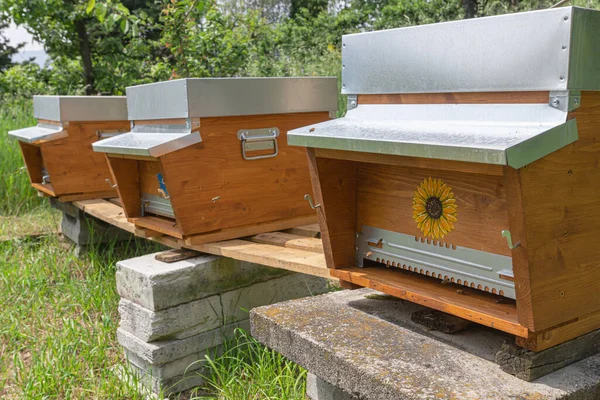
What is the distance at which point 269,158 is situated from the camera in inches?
110

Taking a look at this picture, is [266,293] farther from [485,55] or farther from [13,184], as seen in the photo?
[13,184]

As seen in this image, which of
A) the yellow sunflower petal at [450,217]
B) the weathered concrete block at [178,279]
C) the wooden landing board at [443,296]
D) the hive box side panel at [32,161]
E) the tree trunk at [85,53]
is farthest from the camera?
the tree trunk at [85,53]

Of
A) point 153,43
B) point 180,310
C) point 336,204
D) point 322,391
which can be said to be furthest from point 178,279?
point 153,43

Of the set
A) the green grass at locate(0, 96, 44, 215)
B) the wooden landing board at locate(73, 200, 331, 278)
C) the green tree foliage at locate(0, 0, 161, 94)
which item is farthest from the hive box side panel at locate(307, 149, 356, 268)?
the green tree foliage at locate(0, 0, 161, 94)

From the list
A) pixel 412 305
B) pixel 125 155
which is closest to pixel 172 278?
pixel 125 155

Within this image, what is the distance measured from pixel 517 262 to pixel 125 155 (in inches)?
81.0

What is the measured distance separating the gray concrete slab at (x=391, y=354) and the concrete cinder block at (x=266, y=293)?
95 cm

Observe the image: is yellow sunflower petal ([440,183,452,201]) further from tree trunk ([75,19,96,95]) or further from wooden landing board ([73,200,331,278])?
tree trunk ([75,19,96,95])

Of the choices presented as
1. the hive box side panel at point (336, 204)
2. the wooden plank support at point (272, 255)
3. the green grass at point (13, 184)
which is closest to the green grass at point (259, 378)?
the wooden plank support at point (272, 255)

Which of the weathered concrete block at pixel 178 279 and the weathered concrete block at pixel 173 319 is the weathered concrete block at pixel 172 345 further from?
the weathered concrete block at pixel 178 279

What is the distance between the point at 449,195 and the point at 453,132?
21 cm

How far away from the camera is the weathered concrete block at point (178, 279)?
Result: 2.64 metres

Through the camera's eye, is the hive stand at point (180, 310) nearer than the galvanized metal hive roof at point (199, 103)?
No

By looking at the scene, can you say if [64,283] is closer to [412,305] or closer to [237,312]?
[237,312]
